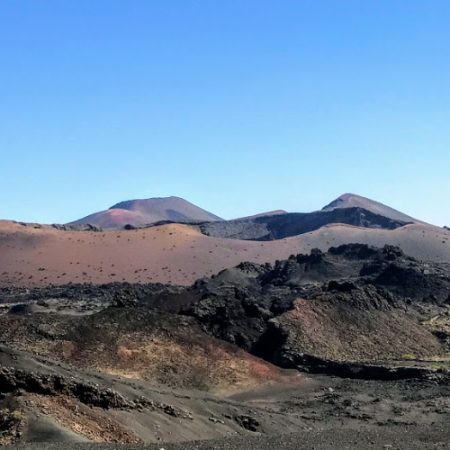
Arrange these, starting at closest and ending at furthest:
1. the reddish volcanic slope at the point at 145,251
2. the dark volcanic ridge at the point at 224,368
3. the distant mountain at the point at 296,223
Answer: the dark volcanic ridge at the point at 224,368 → the reddish volcanic slope at the point at 145,251 → the distant mountain at the point at 296,223

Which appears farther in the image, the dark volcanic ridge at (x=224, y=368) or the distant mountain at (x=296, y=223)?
the distant mountain at (x=296, y=223)

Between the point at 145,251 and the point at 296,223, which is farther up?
the point at 296,223

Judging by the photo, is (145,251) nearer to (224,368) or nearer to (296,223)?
(224,368)

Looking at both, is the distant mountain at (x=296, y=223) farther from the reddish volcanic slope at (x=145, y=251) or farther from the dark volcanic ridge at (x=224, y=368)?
the dark volcanic ridge at (x=224, y=368)

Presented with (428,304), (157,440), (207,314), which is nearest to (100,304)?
(207,314)

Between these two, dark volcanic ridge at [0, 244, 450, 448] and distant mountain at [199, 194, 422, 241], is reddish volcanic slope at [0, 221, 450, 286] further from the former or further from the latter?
dark volcanic ridge at [0, 244, 450, 448]

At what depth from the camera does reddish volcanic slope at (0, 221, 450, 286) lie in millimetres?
88625

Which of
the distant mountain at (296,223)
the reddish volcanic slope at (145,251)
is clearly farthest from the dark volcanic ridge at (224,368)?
the distant mountain at (296,223)

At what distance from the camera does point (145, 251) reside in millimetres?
97188

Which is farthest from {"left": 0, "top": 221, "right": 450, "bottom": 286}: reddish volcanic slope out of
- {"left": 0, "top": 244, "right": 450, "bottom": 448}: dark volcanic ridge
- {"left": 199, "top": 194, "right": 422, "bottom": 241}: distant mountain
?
{"left": 0, "top": 244, "right": 450, "bottom": 448}: dark volcanic ridge

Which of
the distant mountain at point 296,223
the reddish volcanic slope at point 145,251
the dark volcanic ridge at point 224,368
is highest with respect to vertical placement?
the distant mountain at point 296,223

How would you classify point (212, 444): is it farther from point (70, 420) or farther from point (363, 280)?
point (363, 280)

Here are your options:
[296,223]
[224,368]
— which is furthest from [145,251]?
[296,223]

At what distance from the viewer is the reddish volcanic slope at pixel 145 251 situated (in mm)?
88625
